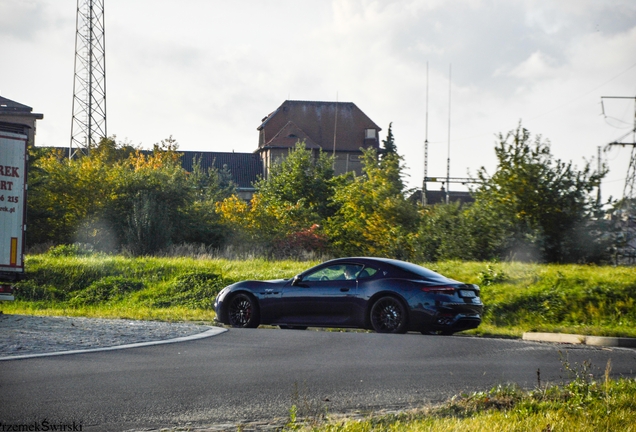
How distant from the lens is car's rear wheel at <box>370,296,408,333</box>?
1445cm

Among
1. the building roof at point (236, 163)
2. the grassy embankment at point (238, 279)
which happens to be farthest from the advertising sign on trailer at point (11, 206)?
the building roof at point (236, 163)

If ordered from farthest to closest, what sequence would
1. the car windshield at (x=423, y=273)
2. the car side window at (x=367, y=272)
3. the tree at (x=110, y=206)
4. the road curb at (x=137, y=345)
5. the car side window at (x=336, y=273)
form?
the tree at (x=110, y=206) → the car side window at (x=336, y=273) → the car side window at (x=367, y=272) → the car windshield at (x=423, y=273) → the road curb at (x=137, y=345)

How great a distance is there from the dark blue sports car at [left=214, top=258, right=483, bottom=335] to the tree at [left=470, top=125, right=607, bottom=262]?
42.1ft

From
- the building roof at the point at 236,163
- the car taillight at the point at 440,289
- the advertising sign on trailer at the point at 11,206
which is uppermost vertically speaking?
the building roof at the point at 236,163

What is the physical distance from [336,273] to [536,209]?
1435cm

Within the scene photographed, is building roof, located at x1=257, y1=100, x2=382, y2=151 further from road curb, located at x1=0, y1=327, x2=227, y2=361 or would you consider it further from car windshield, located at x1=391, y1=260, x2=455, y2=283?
road curb, located at x1=0, y1=327, x2=227, y2=361

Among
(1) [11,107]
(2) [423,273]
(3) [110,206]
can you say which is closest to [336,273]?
(2) [423,273]

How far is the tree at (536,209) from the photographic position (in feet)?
89.8

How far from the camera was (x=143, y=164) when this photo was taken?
64.5 m

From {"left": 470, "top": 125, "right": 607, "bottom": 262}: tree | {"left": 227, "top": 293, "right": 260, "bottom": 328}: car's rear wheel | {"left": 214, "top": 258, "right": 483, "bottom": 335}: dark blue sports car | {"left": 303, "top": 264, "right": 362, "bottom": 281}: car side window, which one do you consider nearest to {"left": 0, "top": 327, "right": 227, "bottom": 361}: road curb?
{"left": 227, "top": 293, "right": 260, "bottom": 328}: car's rear wheel

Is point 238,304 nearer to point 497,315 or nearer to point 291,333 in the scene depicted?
point 291,333

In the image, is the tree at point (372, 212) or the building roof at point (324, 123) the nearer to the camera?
the tree at point (372, 212)

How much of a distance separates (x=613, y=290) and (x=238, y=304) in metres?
8.12

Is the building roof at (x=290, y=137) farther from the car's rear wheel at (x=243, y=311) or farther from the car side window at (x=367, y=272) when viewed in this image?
the car side window at (x=367, y=272)
